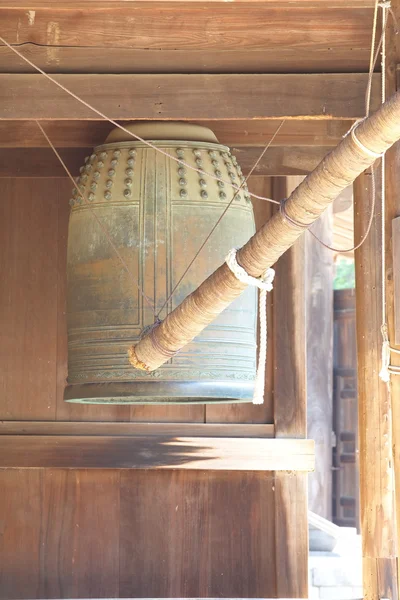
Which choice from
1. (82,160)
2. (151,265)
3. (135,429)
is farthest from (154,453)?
(82,160)

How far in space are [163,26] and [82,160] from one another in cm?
120

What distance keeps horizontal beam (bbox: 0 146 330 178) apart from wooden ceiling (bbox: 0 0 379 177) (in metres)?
1.08

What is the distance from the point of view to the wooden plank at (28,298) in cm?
519

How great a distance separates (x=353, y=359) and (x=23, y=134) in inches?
164

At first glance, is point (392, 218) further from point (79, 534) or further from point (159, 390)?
point (79, 534)

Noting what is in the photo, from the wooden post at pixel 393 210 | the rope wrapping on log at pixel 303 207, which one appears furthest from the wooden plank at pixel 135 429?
the rope wrapping on log at pixel 303 207

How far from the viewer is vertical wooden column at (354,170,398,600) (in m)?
4.00

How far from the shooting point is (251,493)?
515 cm

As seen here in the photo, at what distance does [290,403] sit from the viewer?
518 centimetres

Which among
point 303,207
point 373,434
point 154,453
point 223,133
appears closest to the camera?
point 303,207

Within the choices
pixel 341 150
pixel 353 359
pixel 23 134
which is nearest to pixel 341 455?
pixel 353 359

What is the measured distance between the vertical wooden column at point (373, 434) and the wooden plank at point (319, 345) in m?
3.29

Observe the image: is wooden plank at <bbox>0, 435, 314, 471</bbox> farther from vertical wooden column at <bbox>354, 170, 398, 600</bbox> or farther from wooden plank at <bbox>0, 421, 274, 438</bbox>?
vertical wooden column at <bbox>354, 170, 398, 600</bbox>

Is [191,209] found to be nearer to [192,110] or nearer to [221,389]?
[192,110]
